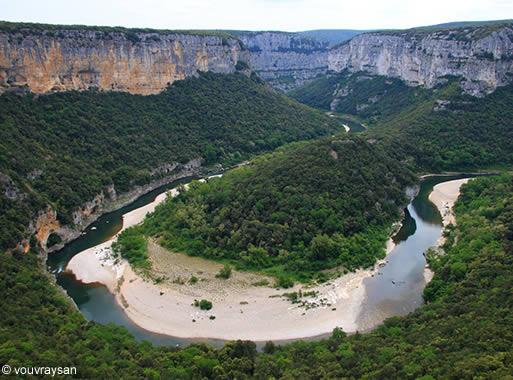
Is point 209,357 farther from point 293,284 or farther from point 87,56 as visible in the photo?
point 87,56

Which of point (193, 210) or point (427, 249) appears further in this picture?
point (193, 210)

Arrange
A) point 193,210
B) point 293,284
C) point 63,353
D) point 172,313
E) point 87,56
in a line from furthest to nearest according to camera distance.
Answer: point 87,56, point 193,210, point 293,284, point 172,313, point 63,353

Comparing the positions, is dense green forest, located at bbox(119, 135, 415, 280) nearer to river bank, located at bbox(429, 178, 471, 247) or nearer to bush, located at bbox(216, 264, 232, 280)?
bush, located at bbox(216, 264, 232, 280)

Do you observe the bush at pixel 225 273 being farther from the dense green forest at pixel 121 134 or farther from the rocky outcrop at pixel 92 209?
the dense green forest at pixel 121 134

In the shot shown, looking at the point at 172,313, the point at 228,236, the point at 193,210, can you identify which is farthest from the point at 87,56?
the point at 172,313

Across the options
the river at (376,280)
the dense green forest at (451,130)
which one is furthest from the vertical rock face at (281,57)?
the river at (376,280)

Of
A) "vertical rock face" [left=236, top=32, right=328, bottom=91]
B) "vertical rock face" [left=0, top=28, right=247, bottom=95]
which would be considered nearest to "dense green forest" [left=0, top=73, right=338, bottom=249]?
"vertical rock face" [left=0, top=28, right=247, bottom=95]

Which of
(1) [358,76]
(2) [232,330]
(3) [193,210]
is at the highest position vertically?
(1) [358,76]
